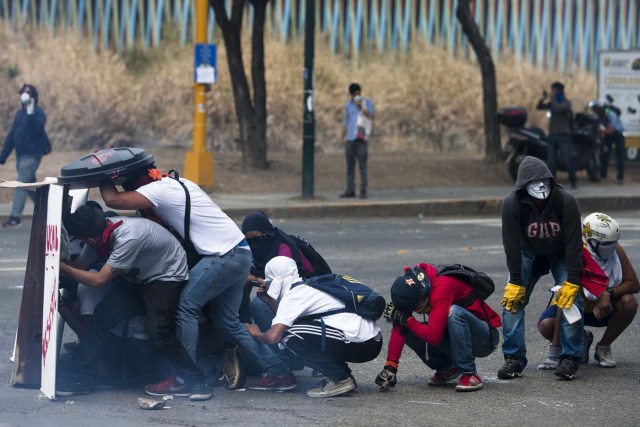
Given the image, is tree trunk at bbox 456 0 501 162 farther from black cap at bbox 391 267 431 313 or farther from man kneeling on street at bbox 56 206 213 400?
man kneeling on street at bbox 56 206 213 400

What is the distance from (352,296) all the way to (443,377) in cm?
79

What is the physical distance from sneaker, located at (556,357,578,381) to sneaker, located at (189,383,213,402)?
7.07 feet

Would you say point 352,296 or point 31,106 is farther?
point 31,106

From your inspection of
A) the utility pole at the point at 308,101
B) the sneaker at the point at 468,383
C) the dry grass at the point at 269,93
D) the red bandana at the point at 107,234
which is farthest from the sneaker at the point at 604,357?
the dry grass at the point at 269,93

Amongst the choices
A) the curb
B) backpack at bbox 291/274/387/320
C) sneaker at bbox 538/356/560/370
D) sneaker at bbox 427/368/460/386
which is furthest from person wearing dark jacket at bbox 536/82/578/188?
backpack at bbox 291/274/387/320

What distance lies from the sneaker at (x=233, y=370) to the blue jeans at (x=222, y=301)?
0.37 feet

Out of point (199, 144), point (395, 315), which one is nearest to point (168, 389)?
point (395, 315)

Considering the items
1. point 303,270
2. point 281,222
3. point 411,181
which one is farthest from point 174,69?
point 303,270

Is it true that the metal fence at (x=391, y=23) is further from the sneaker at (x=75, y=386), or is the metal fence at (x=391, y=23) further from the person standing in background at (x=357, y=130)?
the sneaker at (x=75, y=386)

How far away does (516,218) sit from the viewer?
24.2 feet

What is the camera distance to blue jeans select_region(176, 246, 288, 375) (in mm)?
6953

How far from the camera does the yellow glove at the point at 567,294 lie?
7367 mm

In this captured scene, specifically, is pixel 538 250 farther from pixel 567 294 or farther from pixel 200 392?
pixel 200 392

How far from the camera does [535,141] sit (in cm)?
2033
